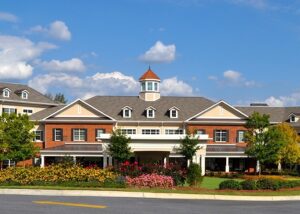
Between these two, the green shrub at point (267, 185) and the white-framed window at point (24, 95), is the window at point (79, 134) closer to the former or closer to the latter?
the white-framed window at point (24, 95)

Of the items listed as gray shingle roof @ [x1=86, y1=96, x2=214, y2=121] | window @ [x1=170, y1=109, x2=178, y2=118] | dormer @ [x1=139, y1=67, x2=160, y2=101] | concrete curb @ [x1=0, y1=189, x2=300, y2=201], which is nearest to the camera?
concrete curb @ [x1=0, y1=189, x2=300, y2=201]

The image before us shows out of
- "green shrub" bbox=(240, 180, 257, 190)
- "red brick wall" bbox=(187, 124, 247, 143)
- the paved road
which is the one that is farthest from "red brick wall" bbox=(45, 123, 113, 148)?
the paved road

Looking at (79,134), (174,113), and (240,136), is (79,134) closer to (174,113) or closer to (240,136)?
(174,113)

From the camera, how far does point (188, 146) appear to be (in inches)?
1922

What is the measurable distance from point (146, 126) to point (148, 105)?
128 inches

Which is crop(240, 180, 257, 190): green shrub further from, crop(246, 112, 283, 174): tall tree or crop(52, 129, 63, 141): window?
crop(52, 129, 63, 141): window

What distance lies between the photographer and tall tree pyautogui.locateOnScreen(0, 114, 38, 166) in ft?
153

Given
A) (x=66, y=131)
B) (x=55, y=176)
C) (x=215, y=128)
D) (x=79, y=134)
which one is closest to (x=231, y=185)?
(x=55, y=176)

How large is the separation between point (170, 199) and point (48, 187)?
687 centimetres

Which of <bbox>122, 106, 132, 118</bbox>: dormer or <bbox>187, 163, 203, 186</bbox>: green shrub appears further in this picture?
<bbox>122, 106, 132, 118</bbox>: dormer

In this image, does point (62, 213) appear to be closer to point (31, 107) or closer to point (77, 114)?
point (77, 114)

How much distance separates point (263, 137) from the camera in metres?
50.6

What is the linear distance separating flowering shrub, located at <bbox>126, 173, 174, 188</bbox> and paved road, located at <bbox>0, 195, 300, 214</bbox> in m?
5.72

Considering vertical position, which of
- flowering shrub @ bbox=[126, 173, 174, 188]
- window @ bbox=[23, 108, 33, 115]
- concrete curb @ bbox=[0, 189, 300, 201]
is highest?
window @ bbox=[23, 108, 33, 115]
